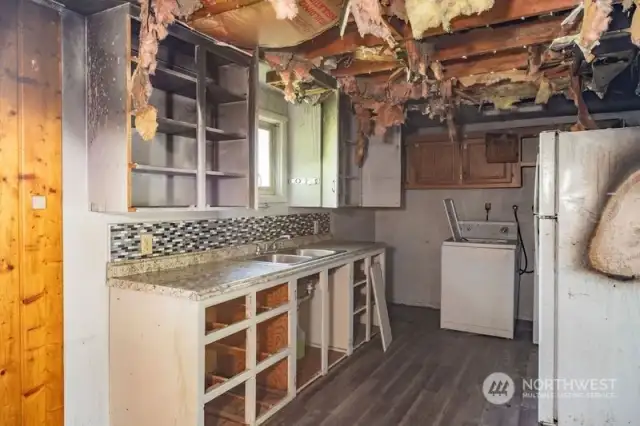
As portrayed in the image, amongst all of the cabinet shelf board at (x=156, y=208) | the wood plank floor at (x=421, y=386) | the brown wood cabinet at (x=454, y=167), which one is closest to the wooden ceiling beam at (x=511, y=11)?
the cabinet shelf board at (x=156, y=208)

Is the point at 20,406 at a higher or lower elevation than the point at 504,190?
lower

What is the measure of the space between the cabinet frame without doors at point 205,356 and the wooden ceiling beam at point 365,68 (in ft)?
4.60

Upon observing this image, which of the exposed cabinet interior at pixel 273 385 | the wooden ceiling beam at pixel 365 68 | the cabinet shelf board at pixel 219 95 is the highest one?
the wooden ceiling beam at pixel 365 68

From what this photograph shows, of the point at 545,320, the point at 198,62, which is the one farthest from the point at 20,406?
the point at 545,320

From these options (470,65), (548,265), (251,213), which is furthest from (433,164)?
(548,265)

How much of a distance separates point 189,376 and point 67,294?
0.75 meters

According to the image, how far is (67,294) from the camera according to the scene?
210 cm

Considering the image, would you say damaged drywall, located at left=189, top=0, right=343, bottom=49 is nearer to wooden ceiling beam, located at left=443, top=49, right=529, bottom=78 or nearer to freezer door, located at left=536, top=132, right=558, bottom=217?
wooden ceiling beam, located at left=443, top=49, right=529, bottom=78

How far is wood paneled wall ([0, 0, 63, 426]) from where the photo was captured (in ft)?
6.11

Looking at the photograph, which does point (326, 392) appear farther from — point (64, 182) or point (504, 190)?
point (504, 190)

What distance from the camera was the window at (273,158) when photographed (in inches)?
143

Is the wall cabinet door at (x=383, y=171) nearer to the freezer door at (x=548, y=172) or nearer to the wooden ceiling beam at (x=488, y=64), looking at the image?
the wooden ceiling beam at (x=488, y=64)

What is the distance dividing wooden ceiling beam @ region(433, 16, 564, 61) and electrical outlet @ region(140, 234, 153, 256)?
2.02 meters

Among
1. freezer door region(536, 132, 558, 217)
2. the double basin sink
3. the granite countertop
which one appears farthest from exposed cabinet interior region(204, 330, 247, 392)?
freezer door region(536, 132, 558, 217)
